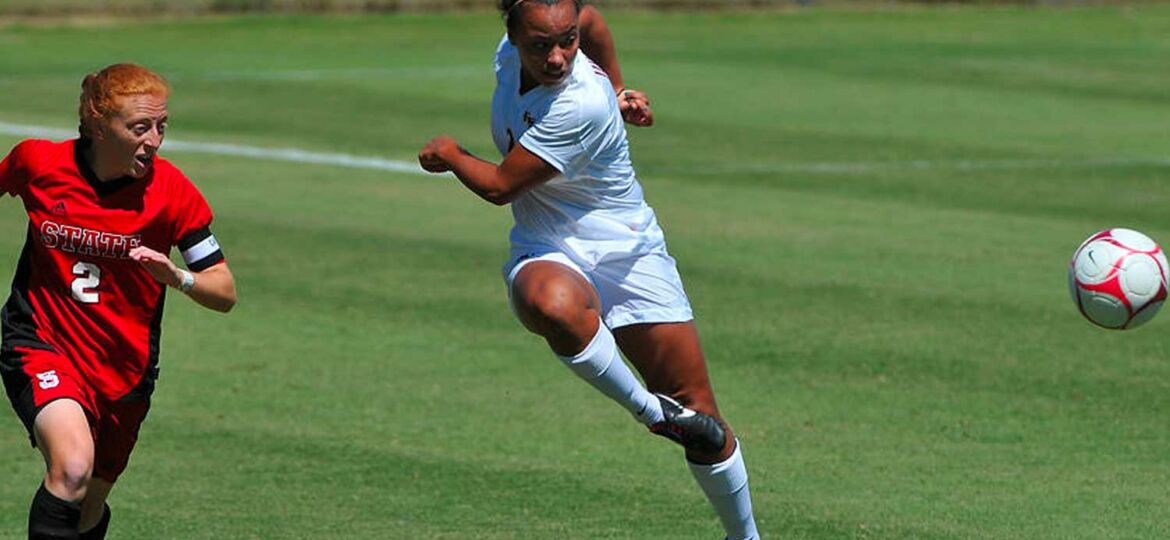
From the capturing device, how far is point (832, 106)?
25203 millimetres

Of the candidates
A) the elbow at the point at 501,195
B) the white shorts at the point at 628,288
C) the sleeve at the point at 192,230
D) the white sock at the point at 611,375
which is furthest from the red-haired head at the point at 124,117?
the white sock at the point at 611,375

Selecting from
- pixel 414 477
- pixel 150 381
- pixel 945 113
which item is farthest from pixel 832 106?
pixel 150 381

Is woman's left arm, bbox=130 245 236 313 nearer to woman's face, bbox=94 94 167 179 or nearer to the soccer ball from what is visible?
woman's face, bbox=94 94 167 179

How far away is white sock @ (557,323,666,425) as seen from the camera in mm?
8172

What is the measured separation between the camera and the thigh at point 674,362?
8461 mm

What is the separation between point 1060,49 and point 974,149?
10.8 metres

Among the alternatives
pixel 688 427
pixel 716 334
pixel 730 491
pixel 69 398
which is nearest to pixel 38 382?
pixel 69 398

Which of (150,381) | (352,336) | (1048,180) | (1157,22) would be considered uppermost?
(150,381)

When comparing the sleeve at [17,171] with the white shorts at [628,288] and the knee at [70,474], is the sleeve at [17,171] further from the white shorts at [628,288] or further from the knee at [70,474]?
the white shorts at [628,288]

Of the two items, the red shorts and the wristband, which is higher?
the wristband

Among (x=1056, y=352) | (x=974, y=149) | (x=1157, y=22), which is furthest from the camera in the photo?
(x=1157, y=22)

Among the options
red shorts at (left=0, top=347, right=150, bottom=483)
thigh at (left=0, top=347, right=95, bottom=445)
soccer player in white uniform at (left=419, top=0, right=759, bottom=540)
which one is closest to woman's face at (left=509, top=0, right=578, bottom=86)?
soccer player in white uniform at (left=419, top=0, right=759, bottom=540)

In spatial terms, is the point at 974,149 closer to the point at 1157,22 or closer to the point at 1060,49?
the point at 1060,49

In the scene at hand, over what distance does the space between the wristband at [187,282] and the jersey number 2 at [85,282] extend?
0.33m
